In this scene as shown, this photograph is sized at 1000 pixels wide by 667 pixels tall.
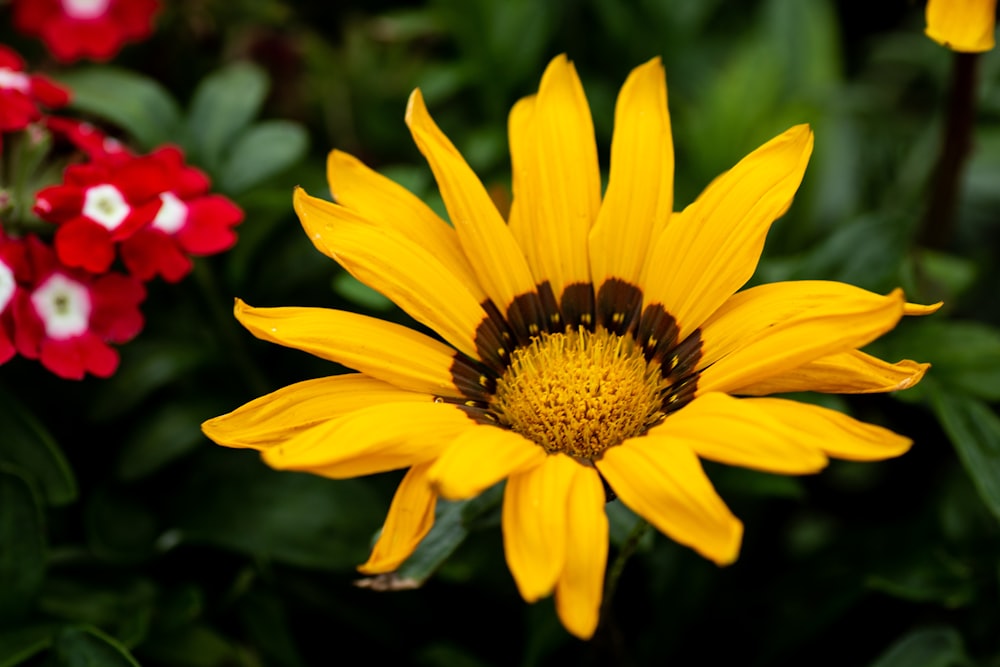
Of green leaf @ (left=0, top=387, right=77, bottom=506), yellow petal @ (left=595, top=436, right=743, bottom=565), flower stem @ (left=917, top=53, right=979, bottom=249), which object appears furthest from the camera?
flower stem @ (left=917, top=53, right=979, bottom=249)

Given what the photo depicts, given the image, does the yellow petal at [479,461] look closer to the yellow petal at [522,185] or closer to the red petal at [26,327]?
the yellow petal at [522,185]

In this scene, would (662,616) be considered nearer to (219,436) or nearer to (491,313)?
(491,313)

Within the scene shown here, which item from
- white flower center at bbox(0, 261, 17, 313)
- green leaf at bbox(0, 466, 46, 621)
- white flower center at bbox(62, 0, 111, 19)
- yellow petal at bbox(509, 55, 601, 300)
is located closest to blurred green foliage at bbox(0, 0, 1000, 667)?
green leaf at bbox(0, 466, 46, 621)

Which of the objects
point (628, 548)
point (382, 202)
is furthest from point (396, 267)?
point (628, 548)

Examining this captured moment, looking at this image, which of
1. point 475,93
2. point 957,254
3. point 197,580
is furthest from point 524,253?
point 957,254

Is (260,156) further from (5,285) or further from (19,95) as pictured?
(5,285)

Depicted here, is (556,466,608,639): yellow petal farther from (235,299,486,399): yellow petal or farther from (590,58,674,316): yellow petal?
(590,58,674,316): yellow petal
